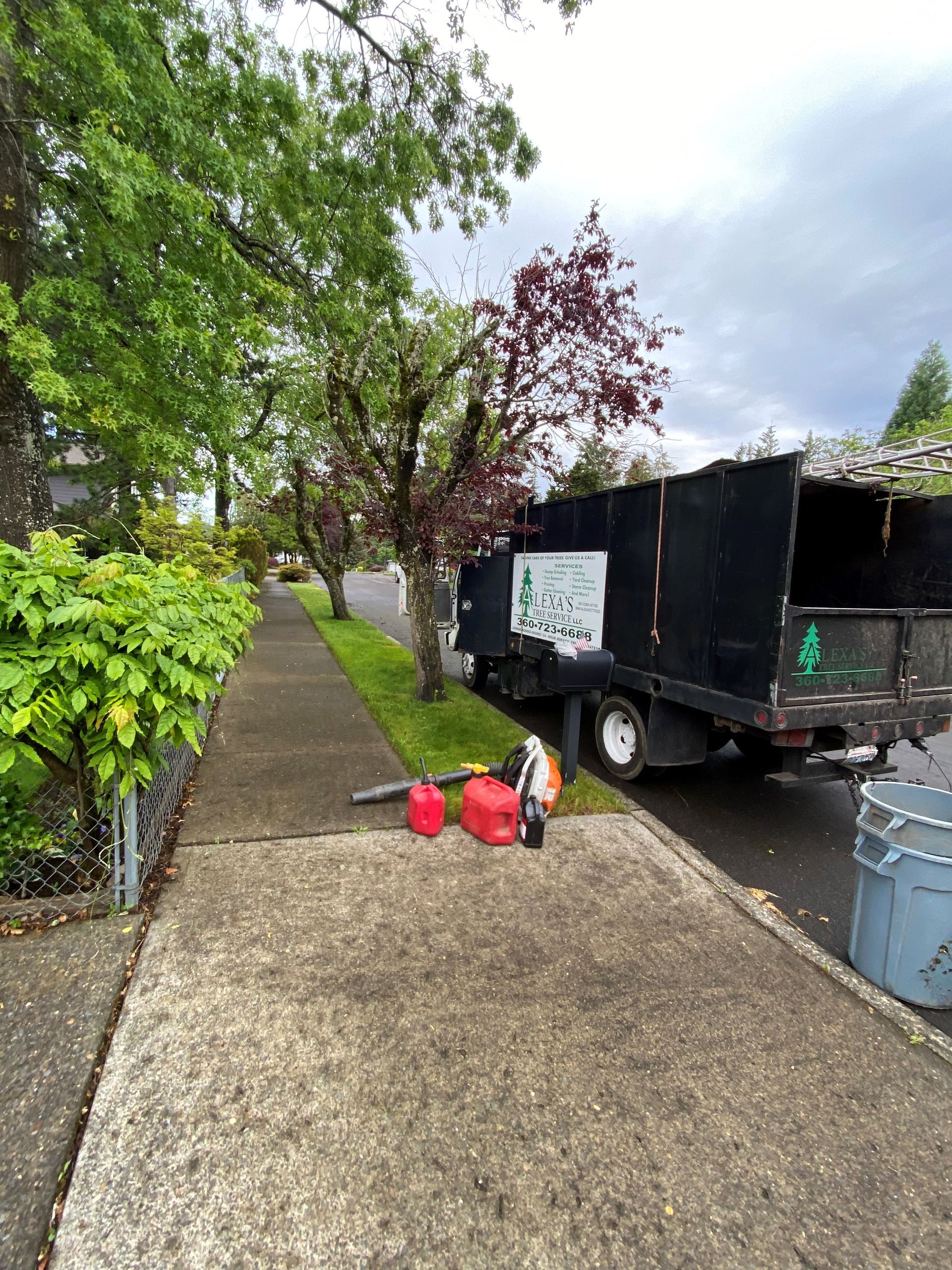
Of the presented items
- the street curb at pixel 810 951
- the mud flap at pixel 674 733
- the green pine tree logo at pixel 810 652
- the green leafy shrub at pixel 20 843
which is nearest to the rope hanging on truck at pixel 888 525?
the green pine tree logo at pixel 810 652

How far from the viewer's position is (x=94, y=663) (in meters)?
2.47

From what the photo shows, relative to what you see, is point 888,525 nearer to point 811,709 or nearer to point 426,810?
point 811,709

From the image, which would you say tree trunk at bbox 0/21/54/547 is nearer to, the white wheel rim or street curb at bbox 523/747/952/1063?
the white wheel rim

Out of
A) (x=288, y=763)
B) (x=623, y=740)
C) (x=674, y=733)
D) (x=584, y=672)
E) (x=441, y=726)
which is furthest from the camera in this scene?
(x=441, y=726)

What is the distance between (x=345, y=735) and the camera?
5922 mm

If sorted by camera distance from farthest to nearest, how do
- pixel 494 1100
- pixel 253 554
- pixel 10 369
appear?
1. pixel 253 554
2. pixel 10 369
3. pixel 494 1100

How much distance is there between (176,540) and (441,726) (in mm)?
3781

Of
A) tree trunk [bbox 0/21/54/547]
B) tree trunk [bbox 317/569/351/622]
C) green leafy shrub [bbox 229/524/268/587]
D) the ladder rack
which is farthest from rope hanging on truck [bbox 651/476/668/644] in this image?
green leafy shrub [bbox 229/524/268/587]

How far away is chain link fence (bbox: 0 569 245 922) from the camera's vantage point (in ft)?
9.17

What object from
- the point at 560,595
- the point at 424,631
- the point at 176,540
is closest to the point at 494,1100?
the point at 560,595

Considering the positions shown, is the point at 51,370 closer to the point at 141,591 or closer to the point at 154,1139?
the point at 141,591

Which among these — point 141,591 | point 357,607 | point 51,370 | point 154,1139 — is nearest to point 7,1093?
point 154,1139

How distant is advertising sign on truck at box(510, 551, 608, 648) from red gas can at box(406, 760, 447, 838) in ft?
7.71

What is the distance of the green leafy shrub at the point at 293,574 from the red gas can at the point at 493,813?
3752 cm
